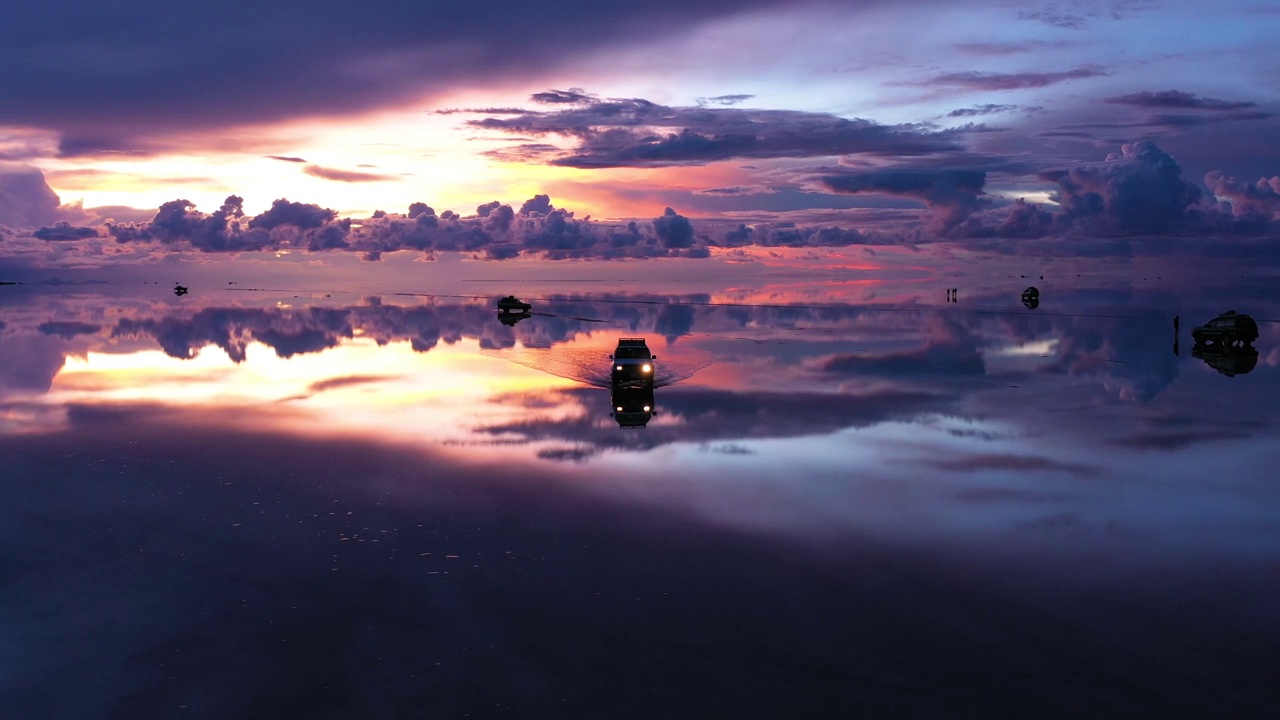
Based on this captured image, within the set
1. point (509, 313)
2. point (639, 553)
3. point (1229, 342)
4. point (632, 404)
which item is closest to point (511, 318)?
point (509, 313)

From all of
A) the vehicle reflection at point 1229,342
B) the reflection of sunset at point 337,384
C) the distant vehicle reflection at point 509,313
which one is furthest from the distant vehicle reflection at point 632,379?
the distant vehicle reflection at point 509,313

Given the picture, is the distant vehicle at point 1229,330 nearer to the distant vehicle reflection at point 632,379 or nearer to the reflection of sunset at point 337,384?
the distant vehicle reflection at point 632,379

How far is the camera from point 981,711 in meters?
18.8

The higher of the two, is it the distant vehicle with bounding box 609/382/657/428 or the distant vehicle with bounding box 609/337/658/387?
the distant vehicle with bounding box 609/337/658/387

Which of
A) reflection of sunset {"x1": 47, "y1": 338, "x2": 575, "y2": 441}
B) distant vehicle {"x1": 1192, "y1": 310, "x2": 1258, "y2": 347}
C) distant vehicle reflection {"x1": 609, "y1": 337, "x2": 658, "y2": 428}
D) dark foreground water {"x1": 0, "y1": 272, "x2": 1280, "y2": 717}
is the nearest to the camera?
dark foreground water {"x1": 0, "y1": 272, "x2": 1280, "y2": 717}

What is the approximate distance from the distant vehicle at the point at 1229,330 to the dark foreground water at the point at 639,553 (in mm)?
29061

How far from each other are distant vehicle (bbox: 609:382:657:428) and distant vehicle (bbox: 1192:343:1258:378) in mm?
52139

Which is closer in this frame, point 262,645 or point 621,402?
point 262,645

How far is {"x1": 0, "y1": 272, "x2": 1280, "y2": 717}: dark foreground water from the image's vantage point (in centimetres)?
2025

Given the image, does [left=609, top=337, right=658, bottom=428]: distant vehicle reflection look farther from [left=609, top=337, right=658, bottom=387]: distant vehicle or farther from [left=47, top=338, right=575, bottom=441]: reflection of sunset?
[left=47, top=338, right=575, bottom=441]: reflection of sunset

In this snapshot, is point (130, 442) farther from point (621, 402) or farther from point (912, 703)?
point (912, 703)

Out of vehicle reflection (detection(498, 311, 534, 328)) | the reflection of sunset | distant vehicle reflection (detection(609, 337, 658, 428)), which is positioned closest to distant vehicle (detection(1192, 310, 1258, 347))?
distant vehicle reflection (detection(609, 337, 658, 428))

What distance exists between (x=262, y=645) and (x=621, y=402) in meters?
40.2

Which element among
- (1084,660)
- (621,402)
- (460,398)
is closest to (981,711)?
(1084,660)
